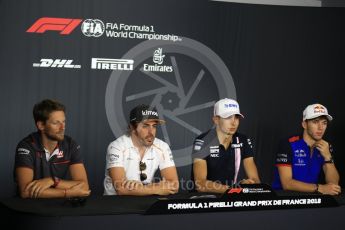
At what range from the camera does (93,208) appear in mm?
2086

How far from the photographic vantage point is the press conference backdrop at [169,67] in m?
4.20

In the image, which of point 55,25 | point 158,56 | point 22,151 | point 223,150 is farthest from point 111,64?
point 22,151

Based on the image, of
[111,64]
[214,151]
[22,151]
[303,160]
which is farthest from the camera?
[111,64]

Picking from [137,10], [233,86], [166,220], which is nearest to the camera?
[166,220]

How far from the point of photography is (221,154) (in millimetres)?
3471

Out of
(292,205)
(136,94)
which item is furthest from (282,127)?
(292,205)

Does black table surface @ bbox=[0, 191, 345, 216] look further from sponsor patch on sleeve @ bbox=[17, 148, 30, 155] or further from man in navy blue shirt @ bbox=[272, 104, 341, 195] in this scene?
man in navy blue shirt @ bbox=[272, 104, 341, 195]

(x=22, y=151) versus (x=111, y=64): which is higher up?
(x=111, y=64)

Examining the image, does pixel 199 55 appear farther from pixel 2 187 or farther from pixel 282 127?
pixel 2 187

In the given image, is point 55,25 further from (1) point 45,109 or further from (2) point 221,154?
(2) point 221,154

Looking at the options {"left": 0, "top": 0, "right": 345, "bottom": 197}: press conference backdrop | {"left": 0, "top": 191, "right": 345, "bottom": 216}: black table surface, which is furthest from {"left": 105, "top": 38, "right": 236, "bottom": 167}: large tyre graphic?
{"left": 0, "top": 191, "right": 345, "bottom": 216}: black table surface

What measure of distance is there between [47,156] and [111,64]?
1525 mm

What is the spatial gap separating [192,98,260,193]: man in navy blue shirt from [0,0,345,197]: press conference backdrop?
1166mm

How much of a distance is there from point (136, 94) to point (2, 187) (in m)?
1.31
